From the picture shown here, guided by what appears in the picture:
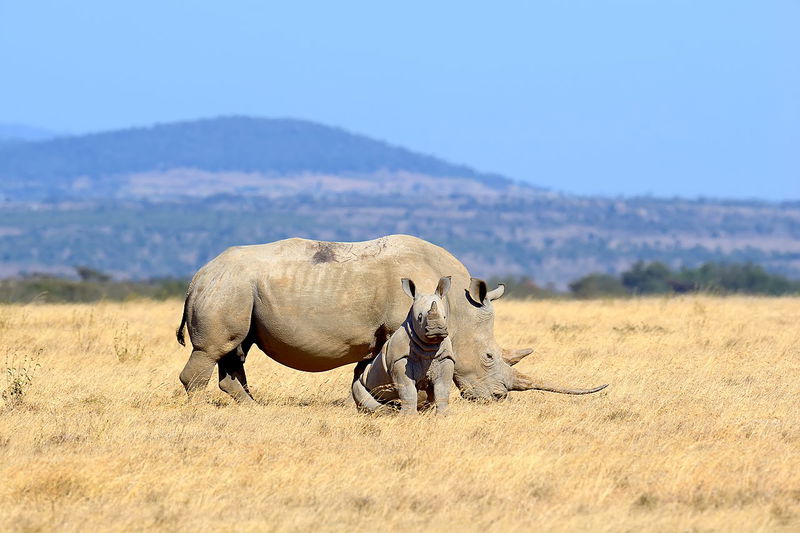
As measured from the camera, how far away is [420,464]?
9.31 m

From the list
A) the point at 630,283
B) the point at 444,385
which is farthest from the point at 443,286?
the point at 630,283

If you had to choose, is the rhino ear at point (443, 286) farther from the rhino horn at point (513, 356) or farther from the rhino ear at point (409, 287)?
the rhino horn at point (513, 356)

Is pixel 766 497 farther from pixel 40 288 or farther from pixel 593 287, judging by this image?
pixel 593 287

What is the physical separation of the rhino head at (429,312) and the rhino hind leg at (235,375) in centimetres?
204

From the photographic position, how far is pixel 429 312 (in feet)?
34.6

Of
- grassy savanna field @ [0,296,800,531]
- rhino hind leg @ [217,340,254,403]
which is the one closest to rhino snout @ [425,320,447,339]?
grassy savanna field @ [0,296,800,531]

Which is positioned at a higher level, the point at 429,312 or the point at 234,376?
the point at 429,312

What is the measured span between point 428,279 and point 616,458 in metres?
2.98

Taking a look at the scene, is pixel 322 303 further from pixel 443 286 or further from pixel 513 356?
pixel 513 356

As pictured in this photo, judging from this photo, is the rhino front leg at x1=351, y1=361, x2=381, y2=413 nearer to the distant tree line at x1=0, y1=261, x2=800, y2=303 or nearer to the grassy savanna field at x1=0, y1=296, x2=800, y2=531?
the grassy savanna field at x1=0, y1=296, x2=800, y2=531

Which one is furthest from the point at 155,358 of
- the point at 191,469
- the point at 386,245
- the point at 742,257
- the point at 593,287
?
the point at 742,257

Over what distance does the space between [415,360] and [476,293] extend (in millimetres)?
1067

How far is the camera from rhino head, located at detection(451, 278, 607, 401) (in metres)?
11.7

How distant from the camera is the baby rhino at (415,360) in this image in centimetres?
1083
